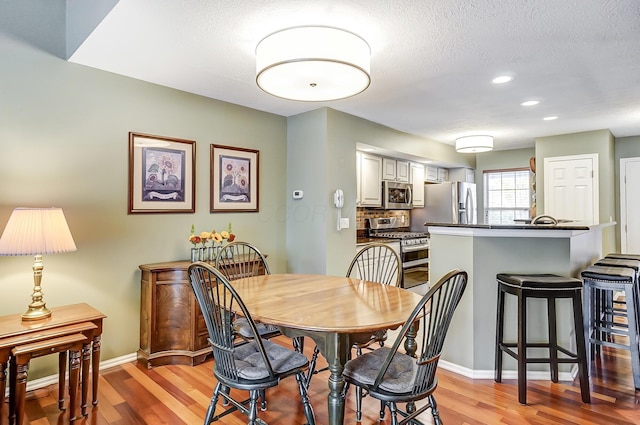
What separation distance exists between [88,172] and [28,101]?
58 cm

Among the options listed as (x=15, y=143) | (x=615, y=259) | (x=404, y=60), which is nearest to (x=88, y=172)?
(x=15, y=143)

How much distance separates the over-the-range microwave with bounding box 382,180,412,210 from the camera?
5.29m

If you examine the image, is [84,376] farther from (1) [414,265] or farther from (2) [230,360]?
(1) [414,265]

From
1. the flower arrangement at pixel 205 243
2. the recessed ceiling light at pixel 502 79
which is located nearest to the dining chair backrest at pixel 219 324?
the flower arrangement at pixel 205 243

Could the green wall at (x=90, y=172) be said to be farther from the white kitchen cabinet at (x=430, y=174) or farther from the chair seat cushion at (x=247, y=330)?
the white kitchen cabinet at (x=430, y=174)

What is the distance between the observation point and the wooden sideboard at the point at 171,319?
9.40 ft

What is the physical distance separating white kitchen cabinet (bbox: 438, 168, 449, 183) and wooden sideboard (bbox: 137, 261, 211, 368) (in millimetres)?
5125

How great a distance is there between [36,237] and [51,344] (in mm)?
605

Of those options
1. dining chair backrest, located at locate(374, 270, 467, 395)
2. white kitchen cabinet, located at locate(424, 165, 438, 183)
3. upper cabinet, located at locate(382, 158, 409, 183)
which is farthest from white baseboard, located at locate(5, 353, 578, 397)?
white kitchen cabinet, located at locate(424, 165, 438, 183)

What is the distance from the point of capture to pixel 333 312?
1746 millimetres

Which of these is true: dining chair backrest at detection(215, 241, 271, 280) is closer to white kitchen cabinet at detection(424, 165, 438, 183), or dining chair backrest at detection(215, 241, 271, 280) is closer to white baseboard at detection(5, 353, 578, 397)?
white baseboard at detection(5, 353, 578, 397)

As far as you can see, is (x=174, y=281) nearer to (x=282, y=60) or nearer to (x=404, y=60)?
(x=282, y=60)

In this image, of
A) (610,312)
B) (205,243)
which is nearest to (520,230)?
(610,312)

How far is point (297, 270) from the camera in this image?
4062mm
